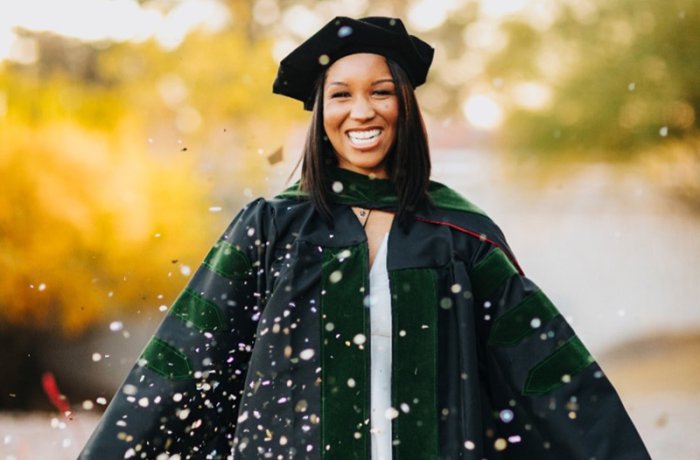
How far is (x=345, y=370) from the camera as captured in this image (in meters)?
2.62

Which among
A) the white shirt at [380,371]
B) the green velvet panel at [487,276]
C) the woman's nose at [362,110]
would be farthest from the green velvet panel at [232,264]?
the green velvet panel at [487,276]

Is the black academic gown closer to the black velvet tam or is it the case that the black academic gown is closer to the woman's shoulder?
the woman's shoulder

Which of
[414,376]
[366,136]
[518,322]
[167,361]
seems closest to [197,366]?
[167,361]

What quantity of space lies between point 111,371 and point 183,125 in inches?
68.3

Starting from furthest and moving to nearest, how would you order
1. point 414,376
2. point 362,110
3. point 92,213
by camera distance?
1. point 92,213
2. point 362,110
3. point 414,376

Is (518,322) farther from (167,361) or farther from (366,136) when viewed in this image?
(167,361)

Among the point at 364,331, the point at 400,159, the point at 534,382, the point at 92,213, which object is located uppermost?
the point at 92,213

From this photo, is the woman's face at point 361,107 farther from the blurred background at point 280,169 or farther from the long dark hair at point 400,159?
the blurred background at point 280,169

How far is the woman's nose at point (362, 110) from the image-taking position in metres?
2.71

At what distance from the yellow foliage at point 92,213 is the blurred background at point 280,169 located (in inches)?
0.4

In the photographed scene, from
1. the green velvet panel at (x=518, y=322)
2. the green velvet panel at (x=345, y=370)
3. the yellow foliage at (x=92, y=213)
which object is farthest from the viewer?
the yellow foliage at (x=92, y=213)

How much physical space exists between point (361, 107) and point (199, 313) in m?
0.74

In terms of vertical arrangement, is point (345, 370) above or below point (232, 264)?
below

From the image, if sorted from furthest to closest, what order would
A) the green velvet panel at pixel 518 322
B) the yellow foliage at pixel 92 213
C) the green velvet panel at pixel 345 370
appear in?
the yellow foliage at pixel 92 213, the green velvet panel at pixel 518 322, the green velvet panel at pixel 345 370
